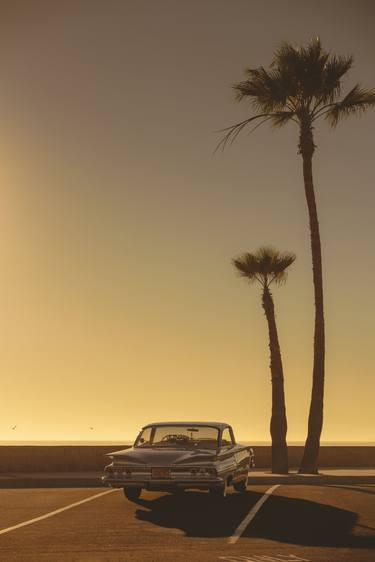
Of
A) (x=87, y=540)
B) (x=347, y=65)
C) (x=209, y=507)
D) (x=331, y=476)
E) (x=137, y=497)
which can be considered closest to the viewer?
(x=87, y=540)

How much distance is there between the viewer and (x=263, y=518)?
14.4 m

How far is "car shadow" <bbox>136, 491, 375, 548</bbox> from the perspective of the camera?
40.1 ft

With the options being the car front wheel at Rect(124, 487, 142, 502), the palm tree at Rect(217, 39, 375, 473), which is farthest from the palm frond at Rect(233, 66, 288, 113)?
the car front wheel at Rect(124, 487, 142, 502)

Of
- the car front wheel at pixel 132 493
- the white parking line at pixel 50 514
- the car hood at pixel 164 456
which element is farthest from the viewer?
the car front wheel at pixel 132 493

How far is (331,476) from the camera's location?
2731 centimetres

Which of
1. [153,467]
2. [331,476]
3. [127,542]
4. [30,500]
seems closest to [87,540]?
[127,542]

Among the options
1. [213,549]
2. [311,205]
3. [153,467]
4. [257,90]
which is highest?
[257,90]

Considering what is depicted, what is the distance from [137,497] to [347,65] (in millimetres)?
17710

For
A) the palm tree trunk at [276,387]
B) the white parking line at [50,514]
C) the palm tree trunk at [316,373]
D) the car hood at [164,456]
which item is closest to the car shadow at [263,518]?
the car hood at [164,456]

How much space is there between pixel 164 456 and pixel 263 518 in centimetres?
265

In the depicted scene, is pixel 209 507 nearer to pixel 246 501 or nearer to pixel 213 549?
pixel 246 501

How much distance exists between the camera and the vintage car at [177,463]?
16.2 m

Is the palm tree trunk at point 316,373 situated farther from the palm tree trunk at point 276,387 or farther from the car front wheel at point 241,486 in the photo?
the car front wheel at point 241,486

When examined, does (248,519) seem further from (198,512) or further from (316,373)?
(316,373)
